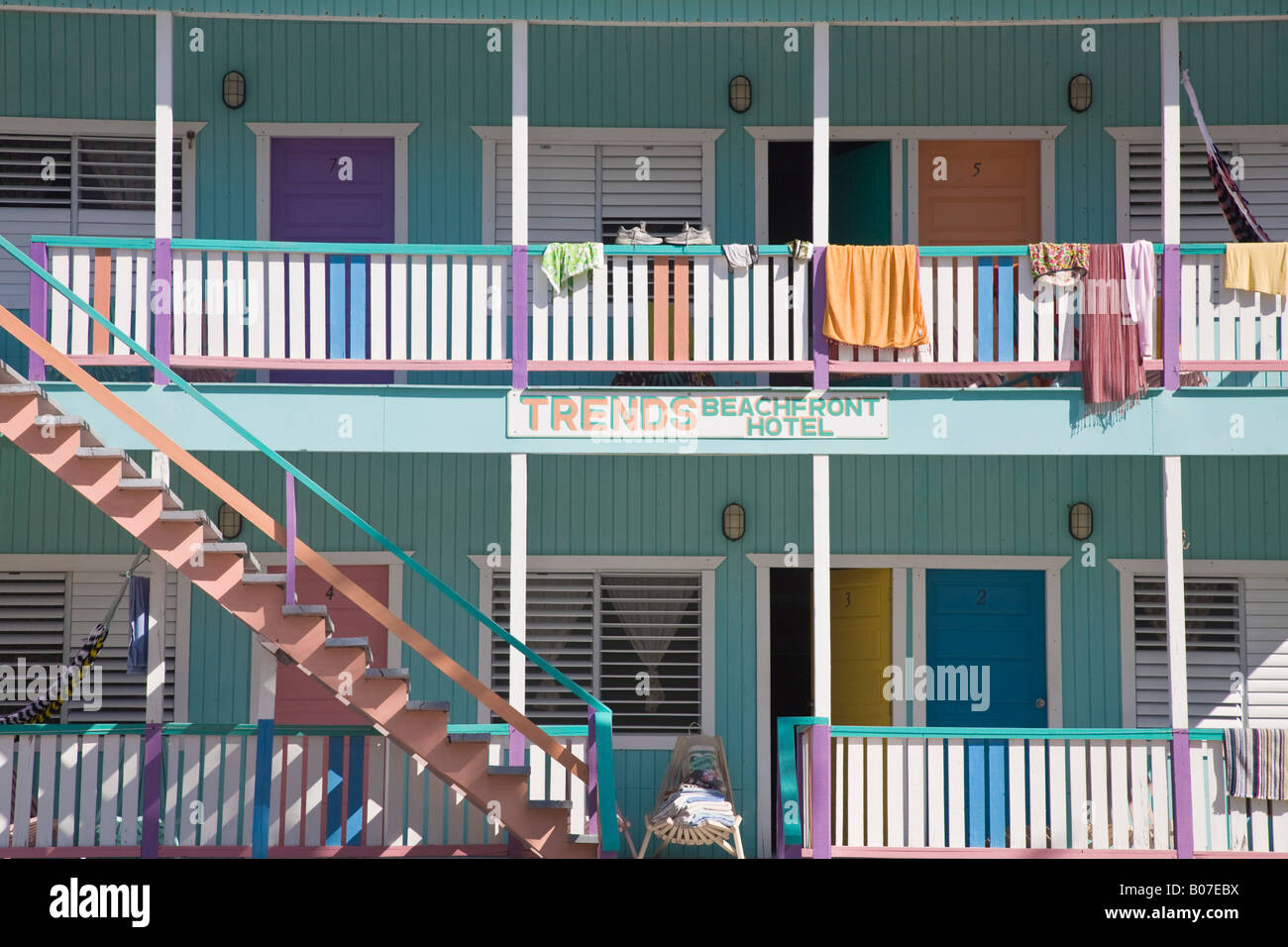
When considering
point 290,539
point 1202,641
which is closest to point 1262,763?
point 1202,641

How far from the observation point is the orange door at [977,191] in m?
12.4

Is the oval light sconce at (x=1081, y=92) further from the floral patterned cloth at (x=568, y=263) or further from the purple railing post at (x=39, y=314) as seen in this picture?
the purple railing post at (x=39, y=314)

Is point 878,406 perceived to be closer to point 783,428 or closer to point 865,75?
point 783,428

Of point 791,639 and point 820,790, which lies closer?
point 820,790

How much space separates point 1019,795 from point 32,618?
7851 mm

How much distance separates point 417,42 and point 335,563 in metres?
4.39

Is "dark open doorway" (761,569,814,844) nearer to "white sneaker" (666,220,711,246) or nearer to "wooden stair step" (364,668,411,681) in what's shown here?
"white sneaker" (666,220,711,246)

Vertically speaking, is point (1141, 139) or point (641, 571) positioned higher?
point (1141, 139)

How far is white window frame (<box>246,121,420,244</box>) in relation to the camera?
12.3m

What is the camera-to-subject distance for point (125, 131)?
1229cm

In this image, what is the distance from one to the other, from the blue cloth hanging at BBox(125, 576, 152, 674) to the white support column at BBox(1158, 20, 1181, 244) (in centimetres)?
782

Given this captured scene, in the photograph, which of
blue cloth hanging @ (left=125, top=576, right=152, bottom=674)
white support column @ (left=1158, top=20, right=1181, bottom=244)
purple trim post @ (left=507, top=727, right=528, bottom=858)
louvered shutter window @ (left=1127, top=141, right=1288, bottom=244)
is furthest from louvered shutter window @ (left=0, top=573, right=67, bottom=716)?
louvered shutter window @ (left=1127, top=141, right=1288, bottom=244)

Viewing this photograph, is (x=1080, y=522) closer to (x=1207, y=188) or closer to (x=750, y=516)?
(x=750, y=516)

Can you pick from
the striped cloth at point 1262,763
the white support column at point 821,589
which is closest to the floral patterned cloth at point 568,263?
the white support column at point 821,589
